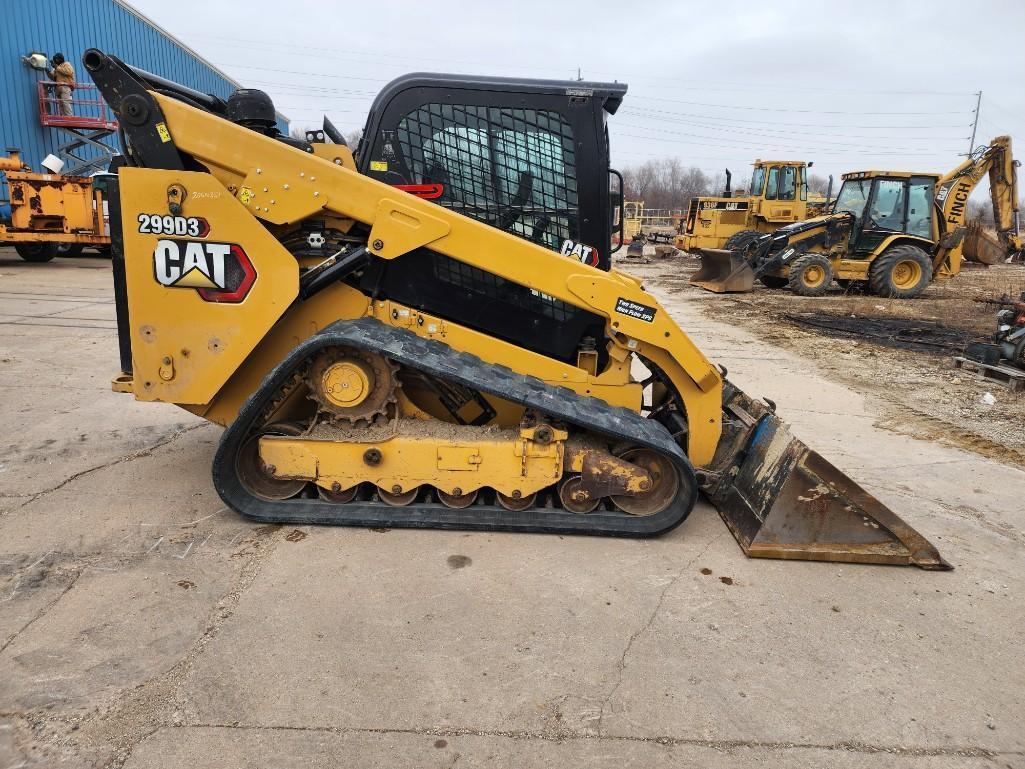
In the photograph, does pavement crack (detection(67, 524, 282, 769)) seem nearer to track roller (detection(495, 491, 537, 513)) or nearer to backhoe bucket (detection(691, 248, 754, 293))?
track roller (detection(495, 491, 537, 513))

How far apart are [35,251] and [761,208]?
19.5 m

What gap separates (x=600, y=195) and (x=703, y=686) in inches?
101

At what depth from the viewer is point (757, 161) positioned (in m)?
21.0

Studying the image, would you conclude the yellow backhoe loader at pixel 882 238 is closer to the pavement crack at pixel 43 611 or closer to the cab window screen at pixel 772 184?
the cab window screen at pixel 772 184

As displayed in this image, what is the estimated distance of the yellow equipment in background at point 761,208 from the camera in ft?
65.6

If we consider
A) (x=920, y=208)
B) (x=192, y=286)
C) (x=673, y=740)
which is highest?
(x=920, y=208)

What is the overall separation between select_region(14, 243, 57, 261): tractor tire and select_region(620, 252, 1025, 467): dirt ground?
595 inches

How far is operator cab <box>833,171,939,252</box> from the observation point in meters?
14.3

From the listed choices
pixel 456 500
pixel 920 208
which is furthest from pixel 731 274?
pixel 456 500

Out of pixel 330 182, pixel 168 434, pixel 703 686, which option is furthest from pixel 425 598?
pixel 168 434

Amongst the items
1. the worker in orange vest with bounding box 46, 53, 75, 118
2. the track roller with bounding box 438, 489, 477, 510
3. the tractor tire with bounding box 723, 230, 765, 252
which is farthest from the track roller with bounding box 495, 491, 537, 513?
the worker in orange vest with bounding box 46, 53, 75, 118

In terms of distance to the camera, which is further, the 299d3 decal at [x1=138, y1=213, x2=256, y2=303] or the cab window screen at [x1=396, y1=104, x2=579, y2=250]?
the cab window screen at [x1=396, y1=104, x2=579, y2=250]

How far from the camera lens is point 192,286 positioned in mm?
3330

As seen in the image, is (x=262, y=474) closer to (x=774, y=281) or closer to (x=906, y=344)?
(x=906, y=344)
